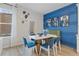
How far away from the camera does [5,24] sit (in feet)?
4.16

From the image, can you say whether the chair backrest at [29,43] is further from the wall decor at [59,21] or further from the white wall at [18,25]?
the wall decor at [59,21]

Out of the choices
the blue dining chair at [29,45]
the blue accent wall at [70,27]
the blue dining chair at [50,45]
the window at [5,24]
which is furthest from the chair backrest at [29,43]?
the blue accent wall at [70,27]

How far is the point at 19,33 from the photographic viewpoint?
1.29 m

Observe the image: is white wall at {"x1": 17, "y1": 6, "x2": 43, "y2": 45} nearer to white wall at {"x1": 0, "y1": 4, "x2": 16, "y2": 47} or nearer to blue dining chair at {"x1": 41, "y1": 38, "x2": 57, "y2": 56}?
white wall at {"x1": 0, "y1": 4, "x2": 16, "y2": 47}

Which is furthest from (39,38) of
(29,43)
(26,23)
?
(26,23)

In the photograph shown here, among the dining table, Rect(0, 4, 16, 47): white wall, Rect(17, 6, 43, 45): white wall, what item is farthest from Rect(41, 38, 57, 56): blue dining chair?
Rect(0, 4, 16, 47): white wall

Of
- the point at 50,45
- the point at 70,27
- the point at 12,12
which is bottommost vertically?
the point at 50,45

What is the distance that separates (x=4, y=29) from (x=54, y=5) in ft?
2.33

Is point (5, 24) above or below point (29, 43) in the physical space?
above

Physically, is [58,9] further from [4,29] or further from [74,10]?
[4,29]

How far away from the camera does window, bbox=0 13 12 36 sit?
4.12 feet

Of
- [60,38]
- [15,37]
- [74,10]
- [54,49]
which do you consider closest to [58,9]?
[74,10]

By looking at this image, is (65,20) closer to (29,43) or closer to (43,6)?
(43,6)

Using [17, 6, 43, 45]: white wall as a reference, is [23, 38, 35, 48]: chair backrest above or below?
below
